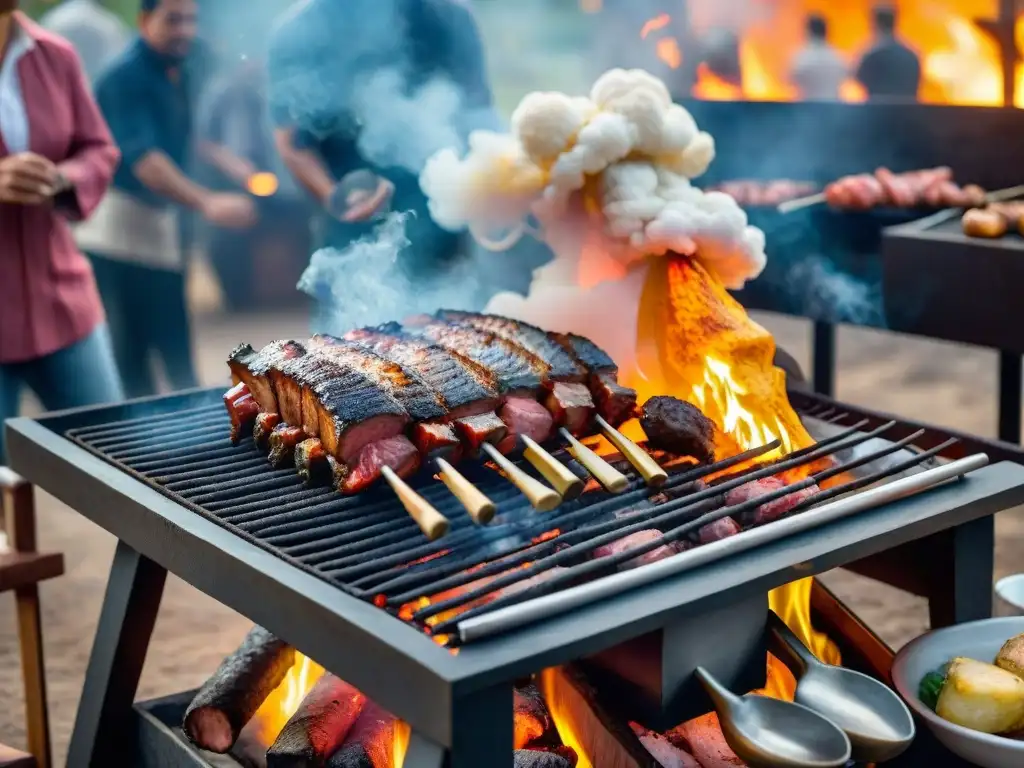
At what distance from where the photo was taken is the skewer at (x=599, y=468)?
99.3 inches

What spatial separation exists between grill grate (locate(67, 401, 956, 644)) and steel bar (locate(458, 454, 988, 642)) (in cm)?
6

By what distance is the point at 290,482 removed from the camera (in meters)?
2.79

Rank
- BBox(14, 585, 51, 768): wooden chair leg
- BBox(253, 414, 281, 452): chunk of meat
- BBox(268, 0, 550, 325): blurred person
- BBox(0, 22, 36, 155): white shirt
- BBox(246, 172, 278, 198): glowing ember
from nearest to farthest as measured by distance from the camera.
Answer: BBox(253, 414, 281, 452): chunk of meat < BBox(14, 585, 51, 768): wooden chair leg < BBox(0, 22, 36, 155): white shirt < BBox(268, 0, 550, 325): blurred person < BBox(246, 172, 278, 198): glowing ember

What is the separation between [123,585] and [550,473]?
46.8 inches

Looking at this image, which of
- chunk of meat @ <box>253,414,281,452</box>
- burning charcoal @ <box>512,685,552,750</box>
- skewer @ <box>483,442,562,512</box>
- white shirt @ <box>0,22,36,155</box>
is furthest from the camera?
white shirt @ <box>0,22,36,155</box>

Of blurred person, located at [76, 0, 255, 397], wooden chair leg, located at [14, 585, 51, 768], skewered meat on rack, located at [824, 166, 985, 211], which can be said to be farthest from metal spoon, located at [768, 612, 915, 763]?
blurred person, located at [76, 0, 255, 397]

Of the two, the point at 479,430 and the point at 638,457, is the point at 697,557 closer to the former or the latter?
the point at 638,457

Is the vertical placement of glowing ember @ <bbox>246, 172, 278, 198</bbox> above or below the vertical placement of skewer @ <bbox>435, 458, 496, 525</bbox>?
above

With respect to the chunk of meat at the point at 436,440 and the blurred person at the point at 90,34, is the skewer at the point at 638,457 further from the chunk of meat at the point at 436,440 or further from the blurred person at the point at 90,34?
the blurred person at the point at 90,34

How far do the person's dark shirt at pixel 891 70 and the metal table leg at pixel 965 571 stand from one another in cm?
520

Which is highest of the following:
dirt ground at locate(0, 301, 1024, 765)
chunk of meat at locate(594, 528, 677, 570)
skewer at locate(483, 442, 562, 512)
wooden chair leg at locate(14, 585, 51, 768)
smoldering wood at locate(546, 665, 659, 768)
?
skewer at locate(483, 442, 562, 512)

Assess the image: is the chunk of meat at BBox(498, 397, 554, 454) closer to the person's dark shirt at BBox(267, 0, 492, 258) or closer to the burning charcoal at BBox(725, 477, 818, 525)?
the burning charcoal at BBox(725, 477, 818, 525)

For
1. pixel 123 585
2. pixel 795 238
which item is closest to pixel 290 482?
pixel 123 585

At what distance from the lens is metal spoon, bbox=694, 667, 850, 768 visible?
227cm
